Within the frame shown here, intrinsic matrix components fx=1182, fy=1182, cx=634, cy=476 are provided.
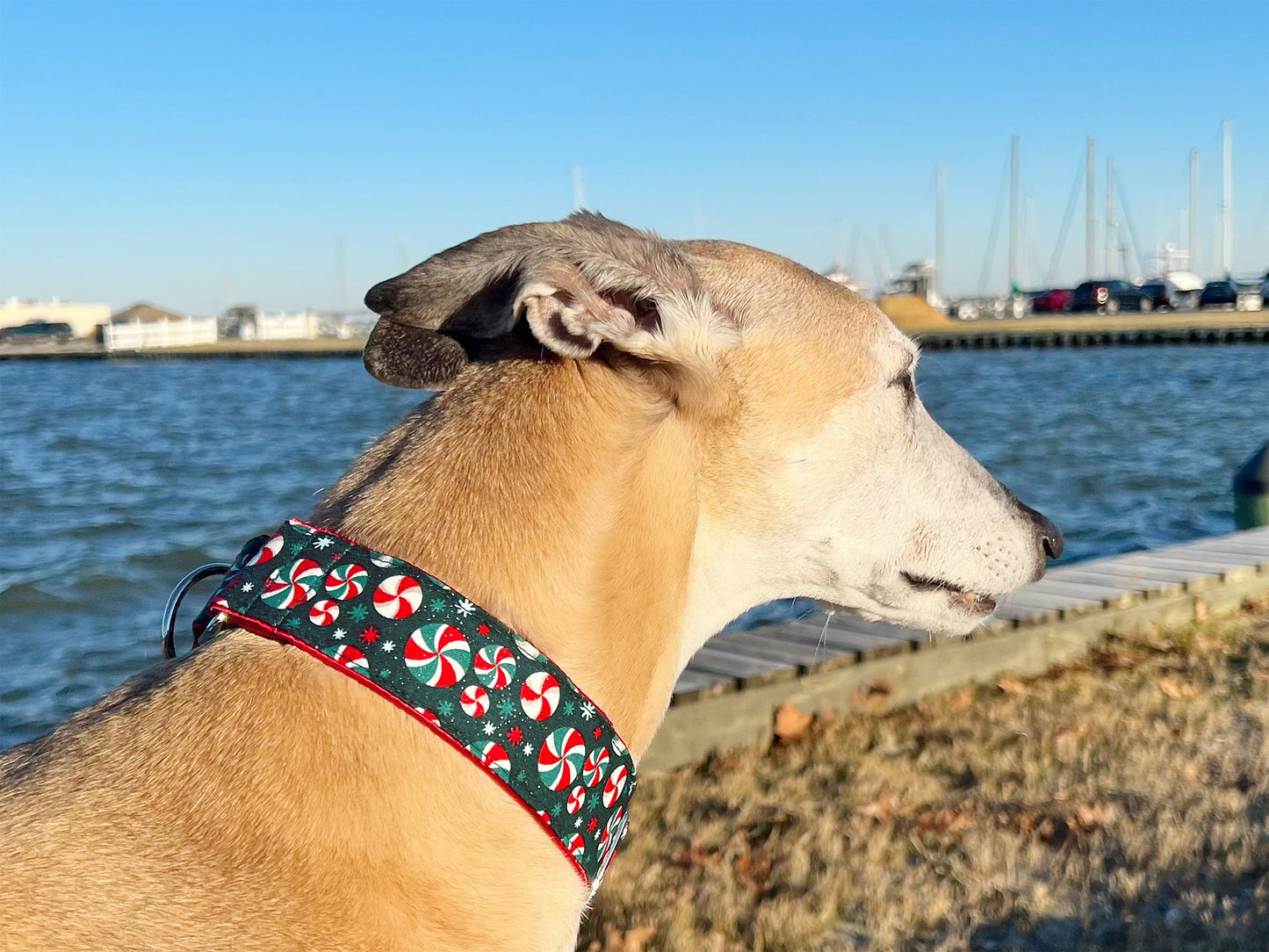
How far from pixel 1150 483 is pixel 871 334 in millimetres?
13828

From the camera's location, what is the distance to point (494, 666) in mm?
2088

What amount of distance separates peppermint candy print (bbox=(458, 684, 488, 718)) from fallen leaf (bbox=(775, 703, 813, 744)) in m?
4.12

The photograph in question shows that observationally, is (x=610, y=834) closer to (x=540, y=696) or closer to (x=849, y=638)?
(x=540, y=696)

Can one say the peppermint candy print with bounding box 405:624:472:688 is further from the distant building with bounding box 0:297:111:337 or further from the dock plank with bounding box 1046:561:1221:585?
the distant building with bounding box 0:297:111:337

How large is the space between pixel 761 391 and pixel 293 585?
115 centimetres

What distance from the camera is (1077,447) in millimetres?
18703

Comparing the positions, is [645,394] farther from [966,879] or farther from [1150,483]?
[1150,483]

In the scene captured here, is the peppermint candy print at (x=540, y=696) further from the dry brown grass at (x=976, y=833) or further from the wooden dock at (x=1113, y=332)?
the wooden dock at (x=1113, y=332)

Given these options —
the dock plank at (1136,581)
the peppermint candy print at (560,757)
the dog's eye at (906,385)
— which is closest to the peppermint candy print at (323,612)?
the peppermint candy print at (560,757)

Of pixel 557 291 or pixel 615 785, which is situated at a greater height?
pixel 557 291

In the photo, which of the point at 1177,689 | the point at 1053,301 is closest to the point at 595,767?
the point at 1177,689

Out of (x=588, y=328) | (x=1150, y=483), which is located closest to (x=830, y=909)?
(x=588, y=328)

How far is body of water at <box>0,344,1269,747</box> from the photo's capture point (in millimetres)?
8562

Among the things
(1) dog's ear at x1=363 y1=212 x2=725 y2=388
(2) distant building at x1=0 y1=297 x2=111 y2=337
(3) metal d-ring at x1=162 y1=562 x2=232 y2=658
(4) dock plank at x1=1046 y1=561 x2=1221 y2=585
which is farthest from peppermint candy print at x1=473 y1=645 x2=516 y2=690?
(2) distant building at x1=0 y1=297 x2=111 y2=337
